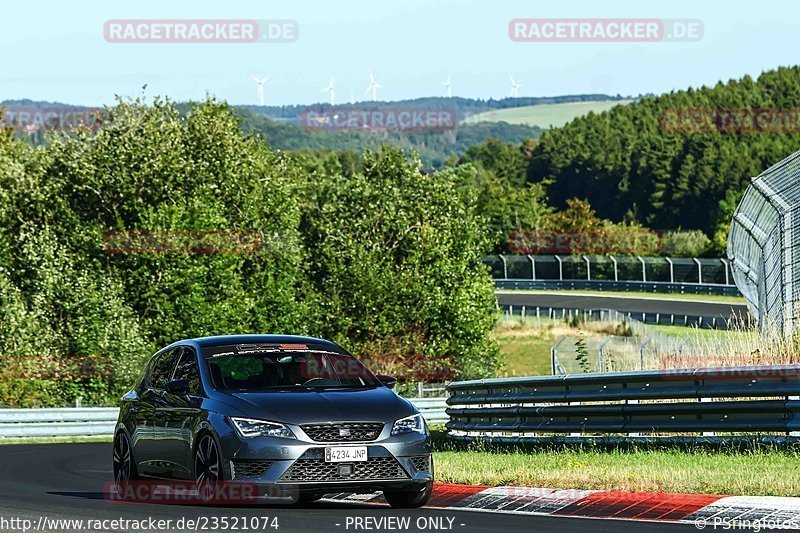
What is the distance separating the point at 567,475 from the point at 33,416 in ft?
69.5

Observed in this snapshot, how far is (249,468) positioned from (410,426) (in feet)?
4.66

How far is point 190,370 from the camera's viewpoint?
1216cm

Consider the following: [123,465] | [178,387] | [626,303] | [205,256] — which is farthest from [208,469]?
[626,303]

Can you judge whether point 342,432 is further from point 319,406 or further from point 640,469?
point 640,469

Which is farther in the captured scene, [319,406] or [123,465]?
[123,465]

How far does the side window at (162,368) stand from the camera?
12766 mm

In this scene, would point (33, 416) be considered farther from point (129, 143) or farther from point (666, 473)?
point (129, 143)

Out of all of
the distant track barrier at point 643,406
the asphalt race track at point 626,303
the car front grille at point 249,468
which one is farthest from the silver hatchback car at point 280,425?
the asphalt race track at point 626,303

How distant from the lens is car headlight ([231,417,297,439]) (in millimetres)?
10656

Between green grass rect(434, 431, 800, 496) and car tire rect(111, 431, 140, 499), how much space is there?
3.06 m

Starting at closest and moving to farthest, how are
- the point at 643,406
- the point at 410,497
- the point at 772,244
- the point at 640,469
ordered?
the point at 410,497, the point at 640,469, the point at 643,406, the point at 772,244

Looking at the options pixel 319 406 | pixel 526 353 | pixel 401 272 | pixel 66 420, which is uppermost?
pixel 319 406

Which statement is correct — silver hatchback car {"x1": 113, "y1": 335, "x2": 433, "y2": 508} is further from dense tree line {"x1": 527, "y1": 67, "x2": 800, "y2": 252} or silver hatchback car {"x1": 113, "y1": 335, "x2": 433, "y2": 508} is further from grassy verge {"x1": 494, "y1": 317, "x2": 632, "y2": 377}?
dense tree line {"x1": 527, "y1": 67, "x2": 800, "y2": 252}

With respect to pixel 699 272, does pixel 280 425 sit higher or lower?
higher
